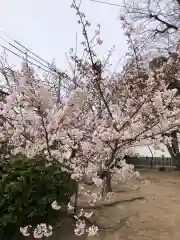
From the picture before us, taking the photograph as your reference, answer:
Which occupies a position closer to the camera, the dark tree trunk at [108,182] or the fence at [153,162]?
the dark tree trunk at [108,182]

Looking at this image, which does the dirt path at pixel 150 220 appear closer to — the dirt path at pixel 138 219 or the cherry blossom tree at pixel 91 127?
the dirt path at pixel 138 219

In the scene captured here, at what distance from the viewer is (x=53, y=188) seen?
404 cm

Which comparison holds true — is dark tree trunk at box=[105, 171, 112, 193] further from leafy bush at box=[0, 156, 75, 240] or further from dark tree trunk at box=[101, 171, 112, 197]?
leafy bush at box=[0, 156, 75, 240]

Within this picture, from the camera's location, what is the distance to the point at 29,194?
12.9 ft

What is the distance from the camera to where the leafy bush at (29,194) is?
385cm

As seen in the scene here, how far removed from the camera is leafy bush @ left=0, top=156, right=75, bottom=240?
3846 millimetres

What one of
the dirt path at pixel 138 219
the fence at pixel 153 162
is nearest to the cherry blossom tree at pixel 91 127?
the dirt path at pixel 138 219

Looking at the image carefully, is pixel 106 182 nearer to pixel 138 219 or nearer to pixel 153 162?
pixel 138 219

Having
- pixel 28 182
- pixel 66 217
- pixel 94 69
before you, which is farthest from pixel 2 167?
pixel 94 69

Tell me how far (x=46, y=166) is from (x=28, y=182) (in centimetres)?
34

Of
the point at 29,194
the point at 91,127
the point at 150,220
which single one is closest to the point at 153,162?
the point at 150,220

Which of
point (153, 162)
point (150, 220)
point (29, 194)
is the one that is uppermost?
point (153, 162)

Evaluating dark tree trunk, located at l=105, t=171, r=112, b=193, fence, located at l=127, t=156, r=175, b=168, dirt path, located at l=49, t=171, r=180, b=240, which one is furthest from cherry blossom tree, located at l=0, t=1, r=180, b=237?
fence, located at l=127, t=156, r=175, b=168

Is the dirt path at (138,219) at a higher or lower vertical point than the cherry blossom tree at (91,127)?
lower
